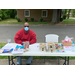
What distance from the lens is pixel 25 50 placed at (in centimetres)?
284

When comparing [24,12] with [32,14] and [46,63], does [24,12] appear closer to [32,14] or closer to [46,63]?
[32,14]

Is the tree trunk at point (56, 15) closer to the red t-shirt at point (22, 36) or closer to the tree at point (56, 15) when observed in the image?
the tree at point (56, 15)

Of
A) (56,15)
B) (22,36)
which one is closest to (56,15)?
(56,15)

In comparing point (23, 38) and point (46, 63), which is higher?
point (23, 38)

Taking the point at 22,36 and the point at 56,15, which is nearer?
the point at 22,36

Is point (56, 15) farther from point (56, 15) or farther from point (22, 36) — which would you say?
point (22, 36)

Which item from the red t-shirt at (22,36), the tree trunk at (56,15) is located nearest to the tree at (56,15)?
the tree trunk at (56,15)

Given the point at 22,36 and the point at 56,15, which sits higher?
the point at 56,15

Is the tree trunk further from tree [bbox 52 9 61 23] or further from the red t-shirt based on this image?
the red t-shirt

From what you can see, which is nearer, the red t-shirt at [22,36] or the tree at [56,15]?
the red t-shirt at [22,36]

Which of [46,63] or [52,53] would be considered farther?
[46,63]

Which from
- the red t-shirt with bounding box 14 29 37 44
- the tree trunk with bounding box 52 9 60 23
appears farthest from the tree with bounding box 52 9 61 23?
the red t-shirt with bounding box 14 29 37 44
